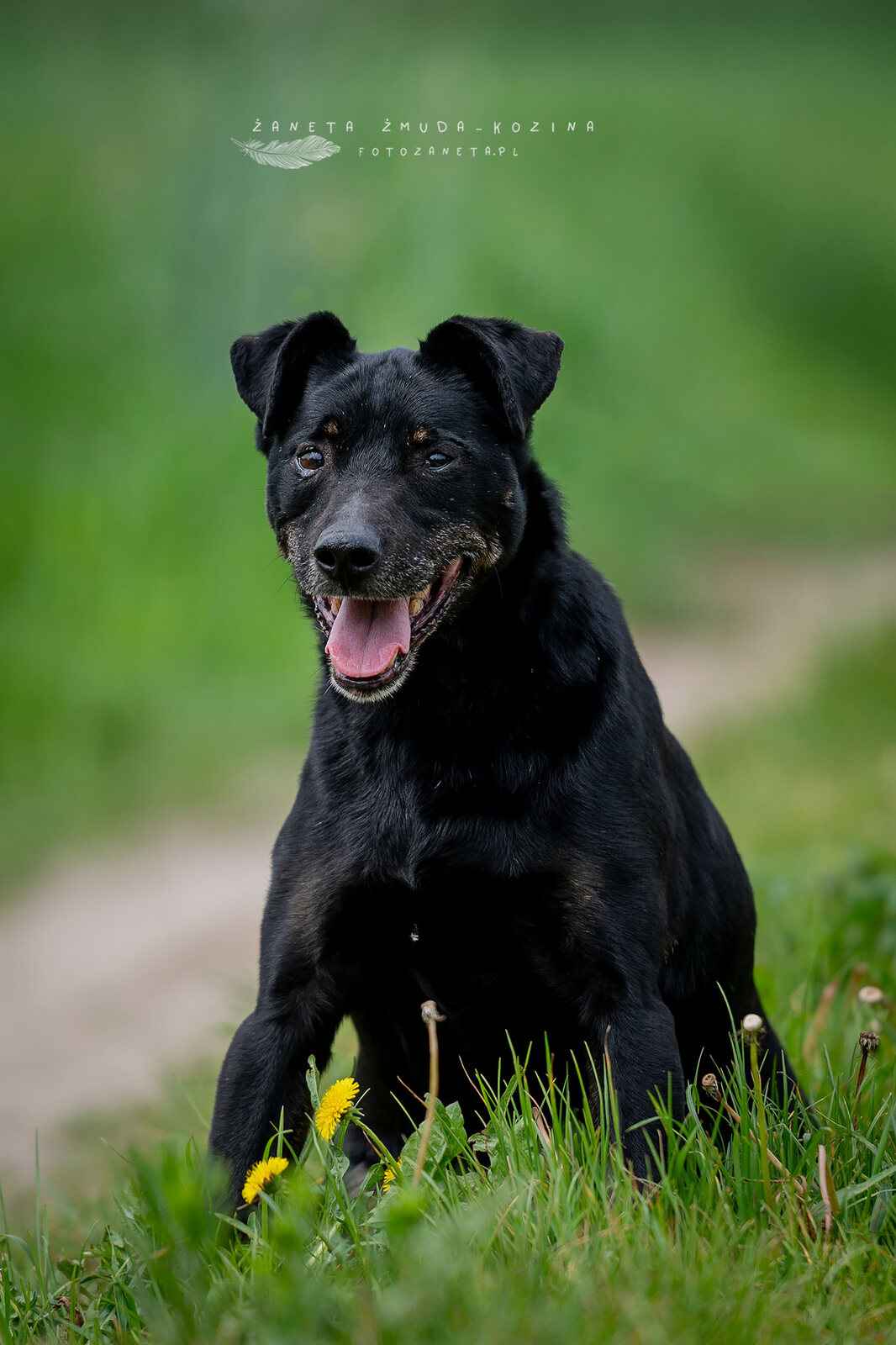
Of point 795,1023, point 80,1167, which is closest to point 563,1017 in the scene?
point 795,1023

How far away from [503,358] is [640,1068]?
1.42m

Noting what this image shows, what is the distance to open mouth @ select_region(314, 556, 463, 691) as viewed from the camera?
10.4 feet

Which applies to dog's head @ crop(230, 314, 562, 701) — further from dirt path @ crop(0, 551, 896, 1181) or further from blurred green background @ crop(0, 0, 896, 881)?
blurred green background @ crop(0, 0, 896, 881)

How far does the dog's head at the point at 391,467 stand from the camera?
10.4 feet

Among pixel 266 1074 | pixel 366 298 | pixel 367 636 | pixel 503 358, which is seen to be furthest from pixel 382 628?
pixel 366 298

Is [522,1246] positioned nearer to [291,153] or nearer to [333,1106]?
[333,1106]

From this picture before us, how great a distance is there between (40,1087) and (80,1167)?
0.86 m

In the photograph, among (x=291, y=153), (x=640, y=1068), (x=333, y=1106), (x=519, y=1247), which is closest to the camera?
(x=519, y=1247)

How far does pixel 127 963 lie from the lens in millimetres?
Result: 6863

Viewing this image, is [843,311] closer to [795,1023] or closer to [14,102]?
[14,102]

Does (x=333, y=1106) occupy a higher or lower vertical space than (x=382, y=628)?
lower

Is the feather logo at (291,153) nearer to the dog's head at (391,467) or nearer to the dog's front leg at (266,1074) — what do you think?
the dog's head at (391,467)

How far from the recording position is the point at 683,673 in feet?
32.1

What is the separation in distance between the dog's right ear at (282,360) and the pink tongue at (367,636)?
0.48 meters
